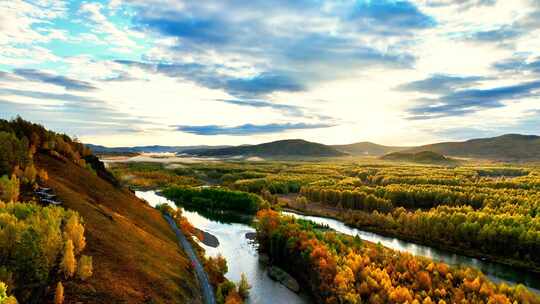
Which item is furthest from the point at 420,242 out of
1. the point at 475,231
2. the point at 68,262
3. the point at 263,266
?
the point at 68,262

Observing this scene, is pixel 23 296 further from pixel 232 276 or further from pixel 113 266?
pixel 232 276

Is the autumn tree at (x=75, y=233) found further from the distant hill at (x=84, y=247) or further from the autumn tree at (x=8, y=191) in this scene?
the autumn tree at (x=8, y=191)

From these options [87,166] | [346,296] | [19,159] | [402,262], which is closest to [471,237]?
[402,262]

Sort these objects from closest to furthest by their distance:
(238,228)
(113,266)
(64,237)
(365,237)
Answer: (64,237) → (113,266) → (365,237) → (238,228)

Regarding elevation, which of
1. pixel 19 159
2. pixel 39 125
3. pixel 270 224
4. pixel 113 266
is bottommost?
pixel 270 224

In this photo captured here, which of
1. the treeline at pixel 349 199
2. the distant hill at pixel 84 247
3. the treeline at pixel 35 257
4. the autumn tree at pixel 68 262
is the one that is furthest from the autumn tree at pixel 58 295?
the treeline at pixel 349 199
